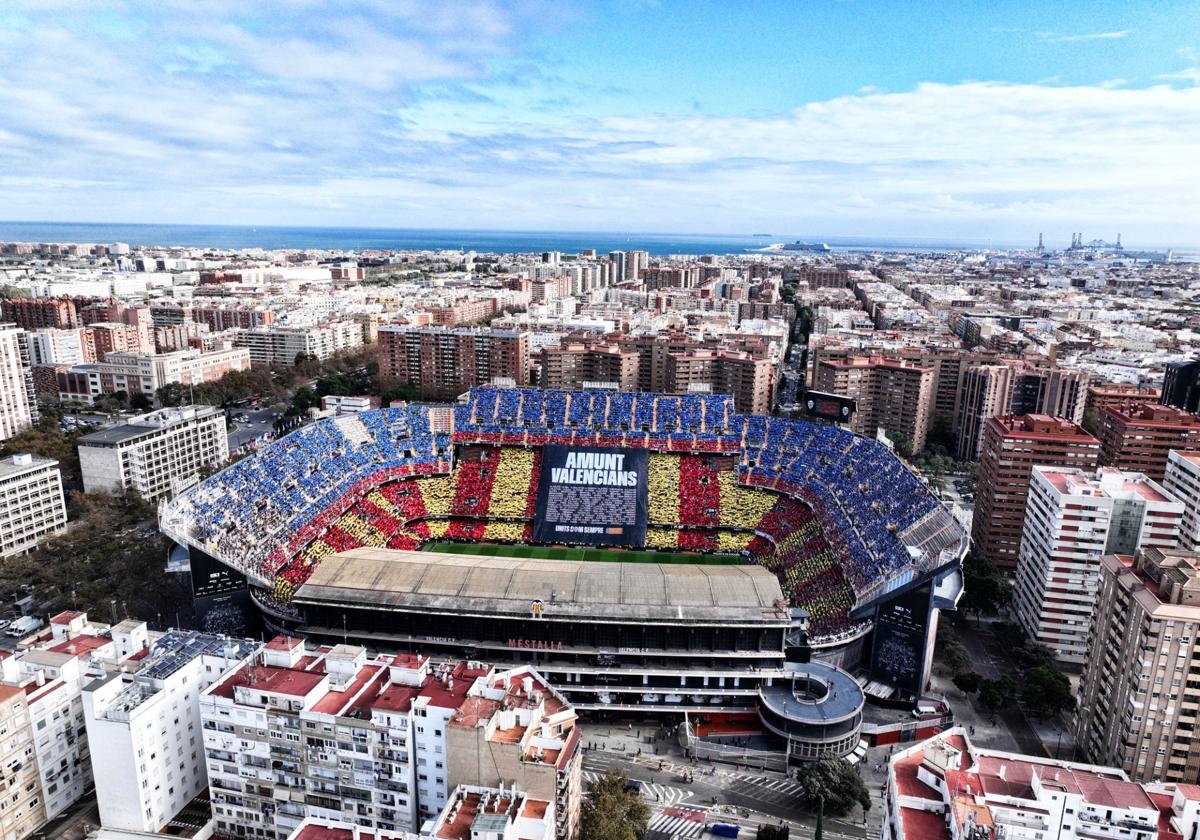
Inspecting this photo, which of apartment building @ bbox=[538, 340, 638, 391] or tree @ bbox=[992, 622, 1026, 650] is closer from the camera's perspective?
tree @ bbox=[992, 622, 1026, 650]

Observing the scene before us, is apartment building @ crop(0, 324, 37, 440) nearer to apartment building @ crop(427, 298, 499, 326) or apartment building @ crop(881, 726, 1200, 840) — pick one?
apartment building @ crop(427, 298, 499, 326)

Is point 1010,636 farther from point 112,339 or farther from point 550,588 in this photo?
point 112,339

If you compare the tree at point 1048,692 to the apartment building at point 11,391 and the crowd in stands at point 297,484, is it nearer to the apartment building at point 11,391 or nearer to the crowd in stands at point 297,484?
the crowd in stands at point 297,484

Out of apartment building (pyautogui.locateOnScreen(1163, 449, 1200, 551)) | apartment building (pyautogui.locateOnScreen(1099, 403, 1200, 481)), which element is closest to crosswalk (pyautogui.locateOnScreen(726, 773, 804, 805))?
apartment building (pyautogui.locateOnScreen(1163, 449, 1200, 551))

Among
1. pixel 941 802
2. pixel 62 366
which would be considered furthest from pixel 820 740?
pixel 62 366

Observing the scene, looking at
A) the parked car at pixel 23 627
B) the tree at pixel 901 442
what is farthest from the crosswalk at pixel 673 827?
the tree at pixel 901 442

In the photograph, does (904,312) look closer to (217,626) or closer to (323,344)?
(323,344)
